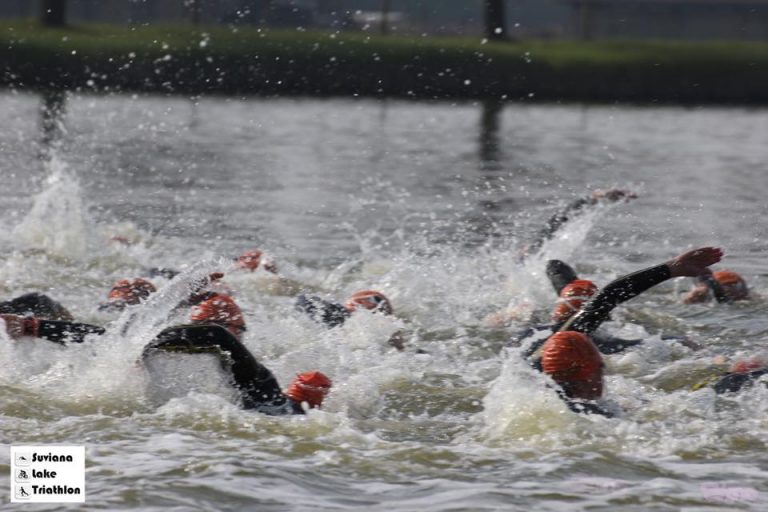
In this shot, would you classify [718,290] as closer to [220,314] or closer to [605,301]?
[605,301]

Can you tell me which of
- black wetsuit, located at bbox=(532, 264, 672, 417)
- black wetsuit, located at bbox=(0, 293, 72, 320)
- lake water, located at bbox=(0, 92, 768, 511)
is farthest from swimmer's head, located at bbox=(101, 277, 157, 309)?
black wetsuit, located at bbox=(532, 264, 672, 417)

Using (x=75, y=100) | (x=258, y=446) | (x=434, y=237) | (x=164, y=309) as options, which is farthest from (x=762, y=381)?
(x=75, y=100)

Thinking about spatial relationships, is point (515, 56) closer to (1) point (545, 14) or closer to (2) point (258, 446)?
(1) point (545, 14)

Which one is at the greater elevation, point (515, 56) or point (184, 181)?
point (515, 56)

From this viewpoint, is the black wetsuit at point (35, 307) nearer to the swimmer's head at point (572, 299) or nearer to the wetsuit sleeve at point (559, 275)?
the swimmer's head at point (572, 299)

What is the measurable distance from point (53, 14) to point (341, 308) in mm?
29236

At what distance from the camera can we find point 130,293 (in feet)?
39.4

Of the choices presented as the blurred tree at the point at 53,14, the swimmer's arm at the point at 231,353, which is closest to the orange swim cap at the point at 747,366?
the swimmer's arm at the point at 231,353

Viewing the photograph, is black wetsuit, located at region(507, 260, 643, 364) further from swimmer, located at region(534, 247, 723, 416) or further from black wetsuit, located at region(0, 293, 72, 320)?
black wetsuit, located at region(0, 293, 72, 320)

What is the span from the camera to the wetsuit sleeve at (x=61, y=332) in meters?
10.0

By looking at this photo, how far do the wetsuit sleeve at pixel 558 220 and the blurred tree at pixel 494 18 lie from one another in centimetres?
2569

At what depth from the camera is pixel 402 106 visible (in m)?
36.0

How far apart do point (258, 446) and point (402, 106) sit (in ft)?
91.4

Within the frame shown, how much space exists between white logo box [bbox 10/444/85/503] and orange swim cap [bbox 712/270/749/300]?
22.4 ft
